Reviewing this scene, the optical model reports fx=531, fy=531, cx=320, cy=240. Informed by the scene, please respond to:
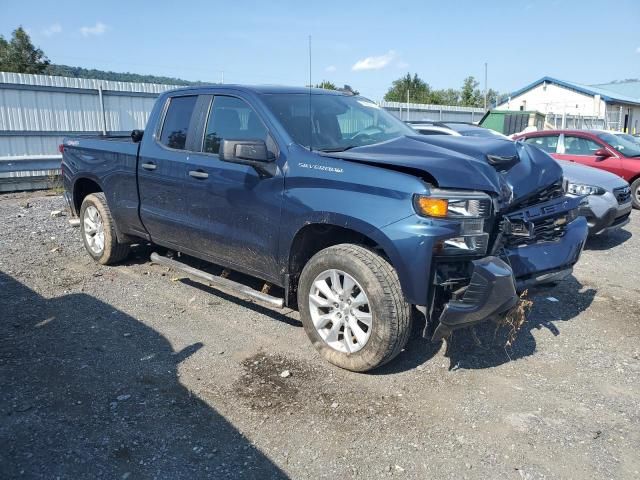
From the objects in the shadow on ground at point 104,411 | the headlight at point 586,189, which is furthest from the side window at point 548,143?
the shadow on ground at point 104,411

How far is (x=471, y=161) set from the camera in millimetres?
3541

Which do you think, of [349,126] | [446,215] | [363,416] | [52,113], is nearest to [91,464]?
[363,416]

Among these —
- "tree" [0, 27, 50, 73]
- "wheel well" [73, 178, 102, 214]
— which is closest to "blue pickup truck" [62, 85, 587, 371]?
"wheel well" [73, 178, 102, 214]

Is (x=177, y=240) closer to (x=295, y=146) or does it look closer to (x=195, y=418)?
(x=295, y=146)

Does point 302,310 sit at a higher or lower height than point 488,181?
lower

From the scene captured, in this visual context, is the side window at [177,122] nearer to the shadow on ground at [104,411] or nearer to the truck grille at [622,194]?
the shadow on ground at [104,411]

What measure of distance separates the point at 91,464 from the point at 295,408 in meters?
1.19

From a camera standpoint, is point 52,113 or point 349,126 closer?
point 349,126

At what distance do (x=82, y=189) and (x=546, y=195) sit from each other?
525 cm

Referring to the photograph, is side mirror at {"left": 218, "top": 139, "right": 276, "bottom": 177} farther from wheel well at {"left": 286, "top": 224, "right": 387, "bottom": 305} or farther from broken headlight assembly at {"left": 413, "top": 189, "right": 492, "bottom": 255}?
broken headlight assembly at {"left": 413, "top": 189, "right": 492, "bottom": 255}

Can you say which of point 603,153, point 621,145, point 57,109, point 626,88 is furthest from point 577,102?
point 57,109

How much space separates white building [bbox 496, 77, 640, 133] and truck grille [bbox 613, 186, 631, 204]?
100ft

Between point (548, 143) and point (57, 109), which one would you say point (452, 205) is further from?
point (57, 109)

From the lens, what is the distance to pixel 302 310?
3.98 metres
